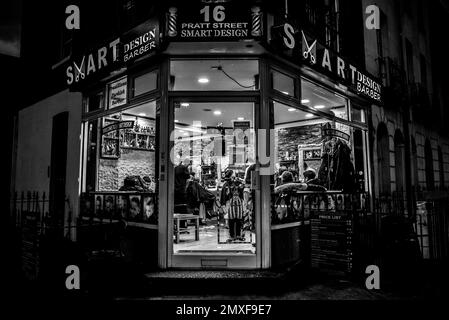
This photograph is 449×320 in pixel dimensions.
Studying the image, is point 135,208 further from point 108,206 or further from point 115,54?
point 115,54

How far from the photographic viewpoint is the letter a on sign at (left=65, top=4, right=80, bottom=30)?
900 cm

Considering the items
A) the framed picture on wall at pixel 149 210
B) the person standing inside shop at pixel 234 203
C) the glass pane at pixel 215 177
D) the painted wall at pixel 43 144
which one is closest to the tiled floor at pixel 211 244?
the glass pane at pixel 215 177

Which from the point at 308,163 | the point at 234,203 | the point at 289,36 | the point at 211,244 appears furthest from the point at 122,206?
the point at 308,163

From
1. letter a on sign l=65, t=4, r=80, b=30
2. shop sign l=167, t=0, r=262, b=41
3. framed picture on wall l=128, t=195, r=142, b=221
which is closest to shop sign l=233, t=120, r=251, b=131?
shop sign l=167, t=0, r=262, b=41

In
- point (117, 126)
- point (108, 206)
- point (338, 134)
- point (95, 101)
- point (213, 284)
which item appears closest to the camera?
point (213, 284)

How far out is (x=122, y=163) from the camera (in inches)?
369

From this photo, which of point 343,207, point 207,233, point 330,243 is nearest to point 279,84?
point 330,243

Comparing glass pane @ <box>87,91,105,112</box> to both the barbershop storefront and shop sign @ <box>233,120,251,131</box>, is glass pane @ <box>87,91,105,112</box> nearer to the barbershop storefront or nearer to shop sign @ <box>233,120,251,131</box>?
the barbershop storefront

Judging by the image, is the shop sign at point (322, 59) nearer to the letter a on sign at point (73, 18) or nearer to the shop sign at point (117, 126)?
the shop sign at point (117, 126)

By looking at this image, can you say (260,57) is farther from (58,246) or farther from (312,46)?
(58,246)

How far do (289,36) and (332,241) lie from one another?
3.71 metres

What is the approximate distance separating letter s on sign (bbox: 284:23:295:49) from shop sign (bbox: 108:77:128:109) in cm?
355

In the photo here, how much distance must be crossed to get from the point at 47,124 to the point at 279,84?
316 inches

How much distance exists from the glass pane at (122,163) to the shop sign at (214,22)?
1.98m
